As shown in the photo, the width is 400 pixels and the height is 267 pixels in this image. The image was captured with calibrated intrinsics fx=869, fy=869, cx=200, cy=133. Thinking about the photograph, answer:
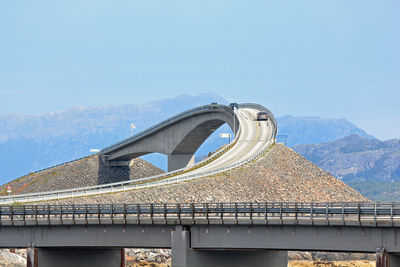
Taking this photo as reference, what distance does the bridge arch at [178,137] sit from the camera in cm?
17050

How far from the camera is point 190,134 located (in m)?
176

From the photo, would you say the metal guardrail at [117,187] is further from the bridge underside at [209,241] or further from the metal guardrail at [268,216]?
the bridge underside at [209,241]

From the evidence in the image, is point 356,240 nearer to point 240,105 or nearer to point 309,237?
point 309,237

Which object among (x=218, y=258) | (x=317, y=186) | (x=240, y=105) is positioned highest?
(x=240, y=105)

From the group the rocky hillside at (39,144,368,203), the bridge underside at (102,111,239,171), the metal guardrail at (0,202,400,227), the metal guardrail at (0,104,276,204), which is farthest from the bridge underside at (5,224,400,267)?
the bridge underside at (102,111,239,171)

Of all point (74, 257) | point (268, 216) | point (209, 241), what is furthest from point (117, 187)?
point (268, 216)

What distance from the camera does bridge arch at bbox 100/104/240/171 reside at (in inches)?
6713

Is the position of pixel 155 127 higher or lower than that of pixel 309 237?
higher

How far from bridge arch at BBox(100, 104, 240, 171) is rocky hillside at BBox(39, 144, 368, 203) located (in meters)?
19.5

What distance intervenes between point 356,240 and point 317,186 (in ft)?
290

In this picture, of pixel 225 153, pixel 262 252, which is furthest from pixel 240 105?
pixel 262 252

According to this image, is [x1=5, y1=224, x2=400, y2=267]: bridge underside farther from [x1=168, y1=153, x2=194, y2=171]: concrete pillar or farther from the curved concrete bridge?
[x1=168, y1=153, x2=194, y2=171]: concrete pillar

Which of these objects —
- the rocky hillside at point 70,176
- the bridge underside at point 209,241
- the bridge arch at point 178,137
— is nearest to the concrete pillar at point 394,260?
the bridge underside at point 209,241

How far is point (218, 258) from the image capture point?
65.6 m
